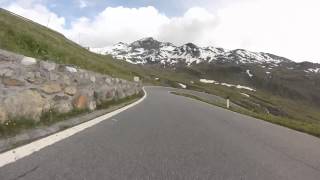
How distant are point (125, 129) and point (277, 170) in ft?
15.2

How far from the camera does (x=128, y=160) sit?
684cm

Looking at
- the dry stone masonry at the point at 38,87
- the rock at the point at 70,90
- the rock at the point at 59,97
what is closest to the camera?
the dry stone masonry at the point at 38,87

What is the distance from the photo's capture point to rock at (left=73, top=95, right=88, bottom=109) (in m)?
12.9

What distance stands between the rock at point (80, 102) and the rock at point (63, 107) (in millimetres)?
588

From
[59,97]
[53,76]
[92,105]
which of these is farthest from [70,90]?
[92,105]

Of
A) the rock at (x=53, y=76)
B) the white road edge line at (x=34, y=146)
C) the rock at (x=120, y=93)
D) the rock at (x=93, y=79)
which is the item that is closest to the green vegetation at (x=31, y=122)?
the white road edge line at (x=34, y=146)

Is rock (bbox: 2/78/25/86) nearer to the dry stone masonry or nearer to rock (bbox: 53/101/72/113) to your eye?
the dry stone masonry

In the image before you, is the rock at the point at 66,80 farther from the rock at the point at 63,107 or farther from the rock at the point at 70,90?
the rock at the point at 63,107

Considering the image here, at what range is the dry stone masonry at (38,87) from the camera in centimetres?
841

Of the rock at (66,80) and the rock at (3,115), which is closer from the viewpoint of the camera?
the rock at (3,115)

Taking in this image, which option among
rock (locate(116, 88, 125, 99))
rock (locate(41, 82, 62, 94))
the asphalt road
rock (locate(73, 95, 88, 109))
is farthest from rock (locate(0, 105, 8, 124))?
rock (locate(116, 88, 125, 99))

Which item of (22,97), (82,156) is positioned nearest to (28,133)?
(22,97)

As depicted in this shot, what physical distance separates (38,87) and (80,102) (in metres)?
3.40

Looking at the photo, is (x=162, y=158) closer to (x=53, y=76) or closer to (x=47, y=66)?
(x=47, y=66)
